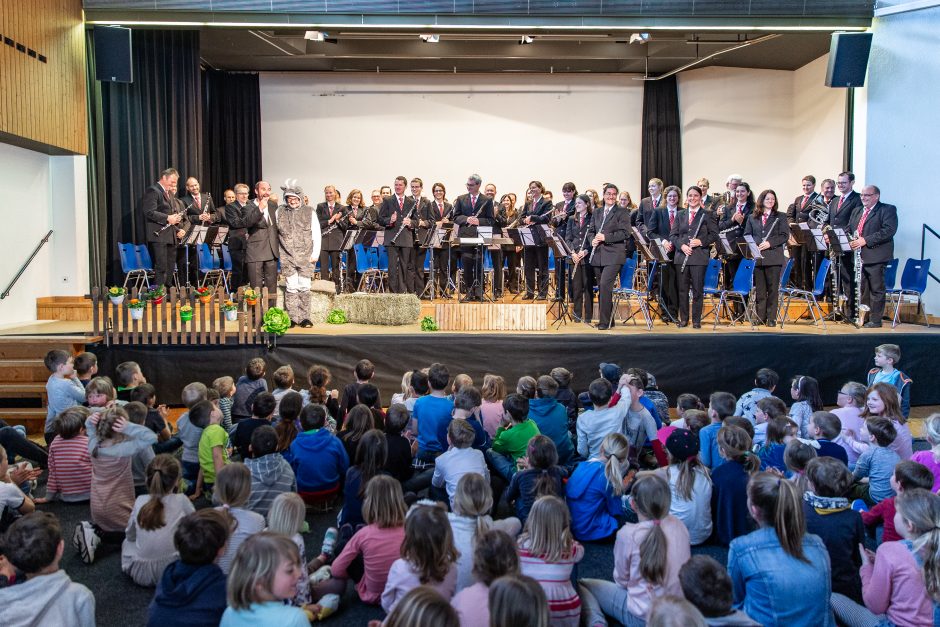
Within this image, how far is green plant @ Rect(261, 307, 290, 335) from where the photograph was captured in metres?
8.38

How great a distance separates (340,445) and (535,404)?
1.41m

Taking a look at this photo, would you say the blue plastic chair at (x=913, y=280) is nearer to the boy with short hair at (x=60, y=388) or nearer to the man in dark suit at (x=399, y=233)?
the man in dark suit at (x=399, y=233)

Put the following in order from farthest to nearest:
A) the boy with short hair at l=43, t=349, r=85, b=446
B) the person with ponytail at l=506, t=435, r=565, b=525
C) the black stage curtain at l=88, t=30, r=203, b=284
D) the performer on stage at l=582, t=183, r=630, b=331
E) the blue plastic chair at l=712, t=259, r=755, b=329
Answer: the black stage curtain at l=88, t=30, r=203, b=284
the blue plastic chair at l=712, t=259, r=755, b=329
the performer on stage at l=582, t=183, r=630, b=331
the boy with short hair at l=43, t=349, r=85, b=446
the person with ponytail at l=506, t=435, r=565, b=525

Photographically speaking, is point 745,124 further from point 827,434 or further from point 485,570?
point 485,570

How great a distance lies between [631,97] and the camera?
15.7 m

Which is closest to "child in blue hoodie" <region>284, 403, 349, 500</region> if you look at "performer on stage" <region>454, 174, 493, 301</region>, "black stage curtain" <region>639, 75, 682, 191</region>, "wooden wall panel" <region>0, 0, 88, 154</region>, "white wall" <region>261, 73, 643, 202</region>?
"performer on stage" <region>454, 174, 493, 301</region>

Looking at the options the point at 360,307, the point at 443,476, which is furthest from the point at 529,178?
the point at 443,476

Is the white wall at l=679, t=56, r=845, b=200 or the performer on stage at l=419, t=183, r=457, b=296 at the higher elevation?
the white wall at l=679, t=56, r=845, b=200

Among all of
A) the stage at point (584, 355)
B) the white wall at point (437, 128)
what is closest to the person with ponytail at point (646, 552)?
the stage at point (584, 355)

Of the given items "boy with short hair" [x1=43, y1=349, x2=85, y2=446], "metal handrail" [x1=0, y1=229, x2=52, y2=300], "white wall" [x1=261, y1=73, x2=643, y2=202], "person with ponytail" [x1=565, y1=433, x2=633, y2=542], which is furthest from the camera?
"white wall" [x1=261, y1=73, x2=643, y2=202]

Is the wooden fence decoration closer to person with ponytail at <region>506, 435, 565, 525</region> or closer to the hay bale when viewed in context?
the hay bale

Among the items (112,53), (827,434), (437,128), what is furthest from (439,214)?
(827,434)

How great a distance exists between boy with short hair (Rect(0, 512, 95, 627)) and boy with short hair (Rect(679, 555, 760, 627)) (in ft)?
6.92

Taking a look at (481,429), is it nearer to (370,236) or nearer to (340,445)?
(340,445)
